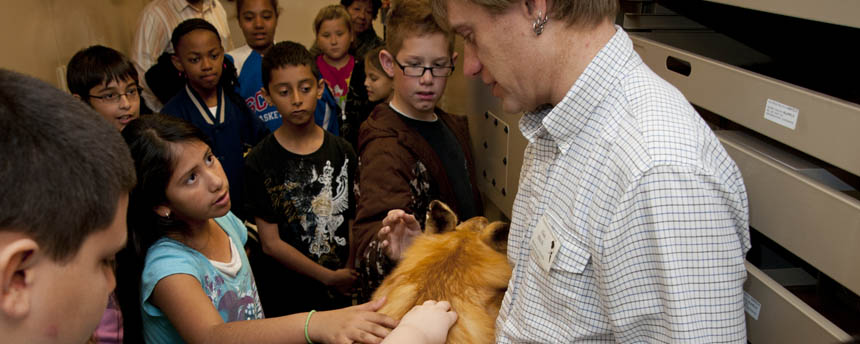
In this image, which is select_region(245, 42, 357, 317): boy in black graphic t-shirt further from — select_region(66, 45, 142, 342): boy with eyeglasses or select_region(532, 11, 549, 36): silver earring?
select_region(532, 11, 549, 36): silver earring

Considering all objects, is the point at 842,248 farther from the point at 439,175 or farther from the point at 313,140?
the point at 313,140

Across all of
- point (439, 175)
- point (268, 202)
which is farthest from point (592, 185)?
point (268, 202)

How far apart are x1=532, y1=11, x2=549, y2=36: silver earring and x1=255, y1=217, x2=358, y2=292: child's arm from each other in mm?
1462

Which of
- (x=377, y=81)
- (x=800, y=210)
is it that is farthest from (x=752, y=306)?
(x=377, y=81)

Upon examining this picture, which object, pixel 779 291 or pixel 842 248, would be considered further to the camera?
pixel 779 291

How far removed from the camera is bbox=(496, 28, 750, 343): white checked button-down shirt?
2.64 ft

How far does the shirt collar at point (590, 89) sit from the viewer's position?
37.4 inches

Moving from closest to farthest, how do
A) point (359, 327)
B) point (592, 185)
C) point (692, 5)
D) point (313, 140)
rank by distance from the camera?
point (592, 185)
point (359, 327)
point (692, 5)
point (313, 140)

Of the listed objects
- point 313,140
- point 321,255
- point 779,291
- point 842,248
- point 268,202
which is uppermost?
point 842,248

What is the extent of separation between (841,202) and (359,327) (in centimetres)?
92

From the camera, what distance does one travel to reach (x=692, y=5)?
1415mm

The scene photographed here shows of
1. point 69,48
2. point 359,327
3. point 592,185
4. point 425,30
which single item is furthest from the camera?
point 69,48

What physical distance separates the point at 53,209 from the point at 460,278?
0.81m

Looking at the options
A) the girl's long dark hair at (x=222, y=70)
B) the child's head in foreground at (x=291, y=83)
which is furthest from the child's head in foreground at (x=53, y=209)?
the girl's long dark hair at (x=222, y=70)
